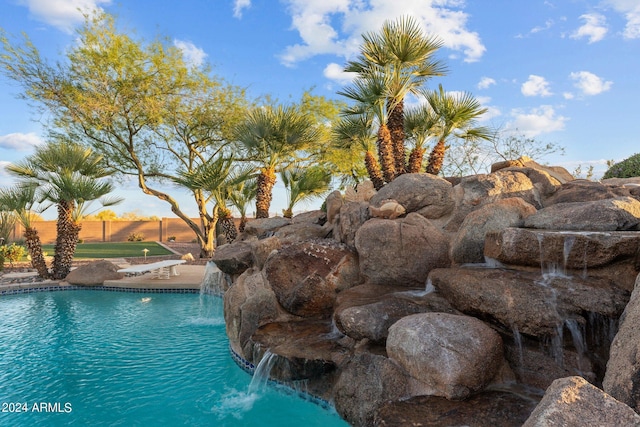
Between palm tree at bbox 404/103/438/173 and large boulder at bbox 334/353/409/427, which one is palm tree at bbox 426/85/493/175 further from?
large boulder at bbox 334/353/409/427

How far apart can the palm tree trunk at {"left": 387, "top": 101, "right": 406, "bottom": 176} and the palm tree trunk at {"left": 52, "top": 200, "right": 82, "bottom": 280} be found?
43.4 ft

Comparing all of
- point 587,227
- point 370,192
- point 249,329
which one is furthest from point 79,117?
point 587,227

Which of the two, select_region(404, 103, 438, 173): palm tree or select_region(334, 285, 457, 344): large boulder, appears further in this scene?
select_region(404, 103, 438, 173): palm tree

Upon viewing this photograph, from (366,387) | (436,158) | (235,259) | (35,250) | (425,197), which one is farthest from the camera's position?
(35,250)

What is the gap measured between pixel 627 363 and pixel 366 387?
2.54 metres

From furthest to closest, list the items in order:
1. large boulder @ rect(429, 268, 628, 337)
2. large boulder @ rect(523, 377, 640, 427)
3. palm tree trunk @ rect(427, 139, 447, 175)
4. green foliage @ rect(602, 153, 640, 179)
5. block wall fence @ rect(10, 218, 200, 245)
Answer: block wall fence @ rect(10, 218, 200, 245) → palm tree trunk @ rect(427, 139, 447, 175) → green foliage @ rect(602, 153, 640, 179) → large boulder @ rect(429, 268, 628, 337) → large boulder @ rect(523, 377, 640, 427)

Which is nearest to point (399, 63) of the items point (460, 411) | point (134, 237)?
point (460, 411)

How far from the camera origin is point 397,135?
14.8 meters

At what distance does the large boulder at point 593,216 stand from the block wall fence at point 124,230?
36540 millimetres

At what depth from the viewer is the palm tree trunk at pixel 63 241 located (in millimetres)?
15666

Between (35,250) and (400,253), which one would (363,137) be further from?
(35,250)

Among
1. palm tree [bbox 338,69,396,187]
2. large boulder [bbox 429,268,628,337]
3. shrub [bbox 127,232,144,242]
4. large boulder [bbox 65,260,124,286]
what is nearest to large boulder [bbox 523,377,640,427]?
large boulder [bbox 429,268,628,337]

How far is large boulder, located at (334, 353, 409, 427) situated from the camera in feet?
13.8

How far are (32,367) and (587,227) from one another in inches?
359
